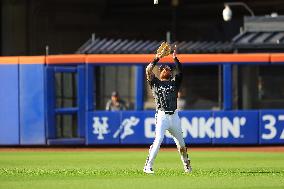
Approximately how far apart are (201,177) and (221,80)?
10.6 metres

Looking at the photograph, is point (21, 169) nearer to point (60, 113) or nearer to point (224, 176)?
point (224, 176)

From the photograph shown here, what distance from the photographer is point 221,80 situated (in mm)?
24609

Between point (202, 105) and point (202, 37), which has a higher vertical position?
point (202, 37)

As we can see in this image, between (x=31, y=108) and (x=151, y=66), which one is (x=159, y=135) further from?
(x=31, y=108)

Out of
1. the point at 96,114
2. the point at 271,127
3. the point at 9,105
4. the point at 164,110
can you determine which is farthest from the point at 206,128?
the point at 164,110

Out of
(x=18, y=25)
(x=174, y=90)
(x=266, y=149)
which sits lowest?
(x=266, y=149)

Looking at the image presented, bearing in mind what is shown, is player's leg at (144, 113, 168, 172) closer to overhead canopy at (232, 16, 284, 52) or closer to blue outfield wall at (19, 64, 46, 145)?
blue outfield wall at (19, 64, 46, 145)

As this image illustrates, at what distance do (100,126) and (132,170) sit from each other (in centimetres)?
847

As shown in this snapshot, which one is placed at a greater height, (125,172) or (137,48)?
(137,48)

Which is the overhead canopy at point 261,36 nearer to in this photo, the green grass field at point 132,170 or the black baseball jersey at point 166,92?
the green grass field at point 132,170

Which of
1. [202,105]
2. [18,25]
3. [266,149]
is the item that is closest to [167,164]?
[266,149]

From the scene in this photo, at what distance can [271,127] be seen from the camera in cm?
2384

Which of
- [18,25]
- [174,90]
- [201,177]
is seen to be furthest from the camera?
[18,25]

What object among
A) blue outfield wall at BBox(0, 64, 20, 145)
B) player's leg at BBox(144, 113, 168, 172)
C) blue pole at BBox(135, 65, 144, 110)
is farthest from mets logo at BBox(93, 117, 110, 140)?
player's leg at BBox(144, 113, 168, 172)
